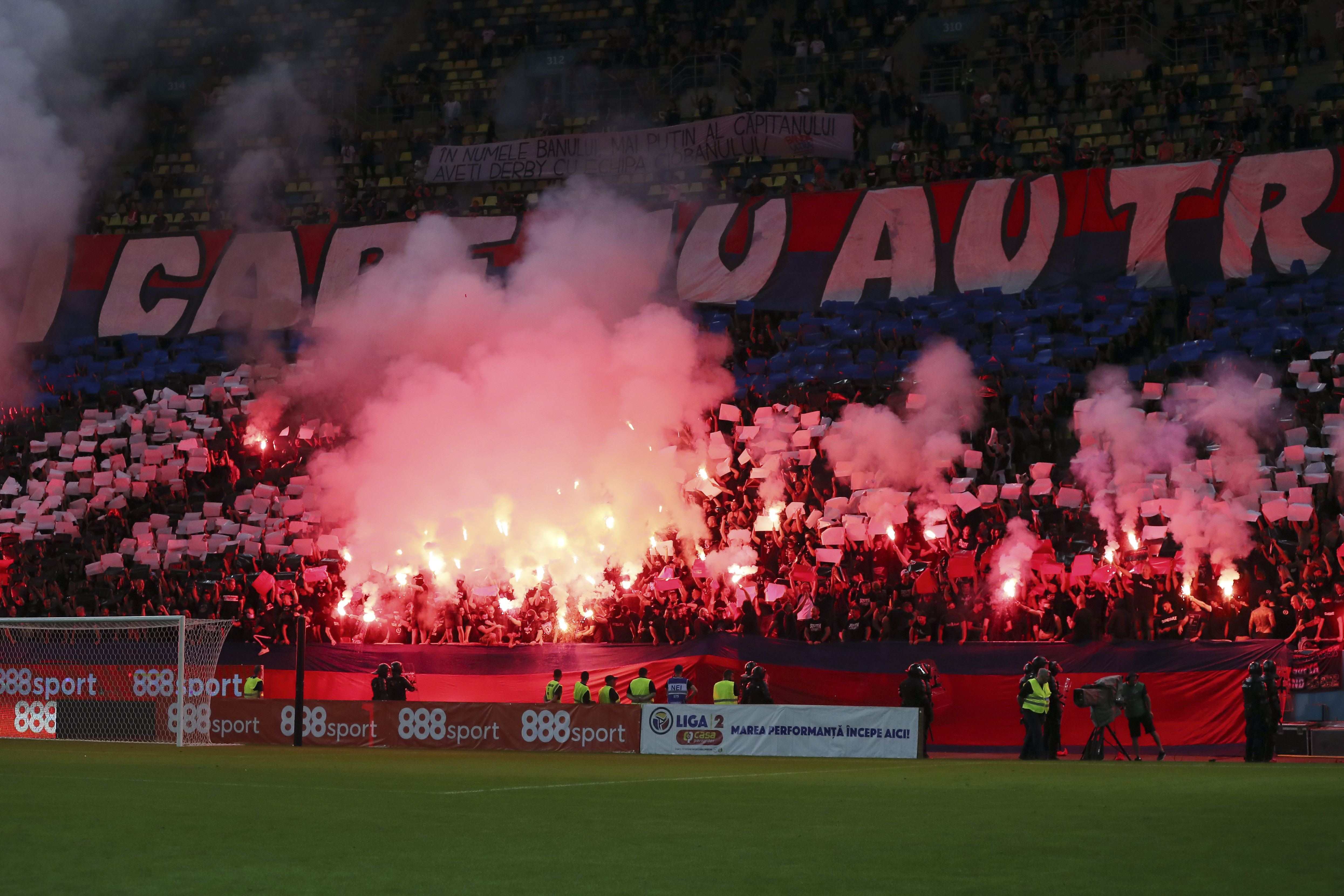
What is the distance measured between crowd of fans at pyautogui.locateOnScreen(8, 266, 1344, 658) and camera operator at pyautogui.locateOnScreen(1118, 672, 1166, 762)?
107 cm

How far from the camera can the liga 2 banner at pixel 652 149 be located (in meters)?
33.0

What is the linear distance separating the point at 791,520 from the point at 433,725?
22.5 ft

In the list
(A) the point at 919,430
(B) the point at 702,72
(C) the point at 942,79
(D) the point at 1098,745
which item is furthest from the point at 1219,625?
(B) the point at 702,72

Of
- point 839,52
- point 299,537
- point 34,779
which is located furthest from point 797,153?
point 34,779

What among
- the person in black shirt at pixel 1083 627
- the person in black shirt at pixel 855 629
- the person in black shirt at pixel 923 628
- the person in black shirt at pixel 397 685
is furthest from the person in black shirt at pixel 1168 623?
the person in black shirt at pixel 397 685

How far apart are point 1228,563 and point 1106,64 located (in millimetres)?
14054

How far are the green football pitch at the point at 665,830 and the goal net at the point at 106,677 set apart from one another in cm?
637

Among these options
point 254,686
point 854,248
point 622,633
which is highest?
point 854,248

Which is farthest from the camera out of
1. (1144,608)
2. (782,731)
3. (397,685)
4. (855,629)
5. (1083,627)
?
(397,685)

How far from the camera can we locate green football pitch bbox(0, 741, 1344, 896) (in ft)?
26.0

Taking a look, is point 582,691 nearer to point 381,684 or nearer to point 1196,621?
point 381,684

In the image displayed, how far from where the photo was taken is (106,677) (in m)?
24.0

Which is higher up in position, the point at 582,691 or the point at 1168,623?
the point at 1168,623

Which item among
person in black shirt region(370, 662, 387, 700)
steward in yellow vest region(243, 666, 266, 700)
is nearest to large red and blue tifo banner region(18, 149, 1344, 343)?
steward in yellow vest region(243, 666, 266, 700)
